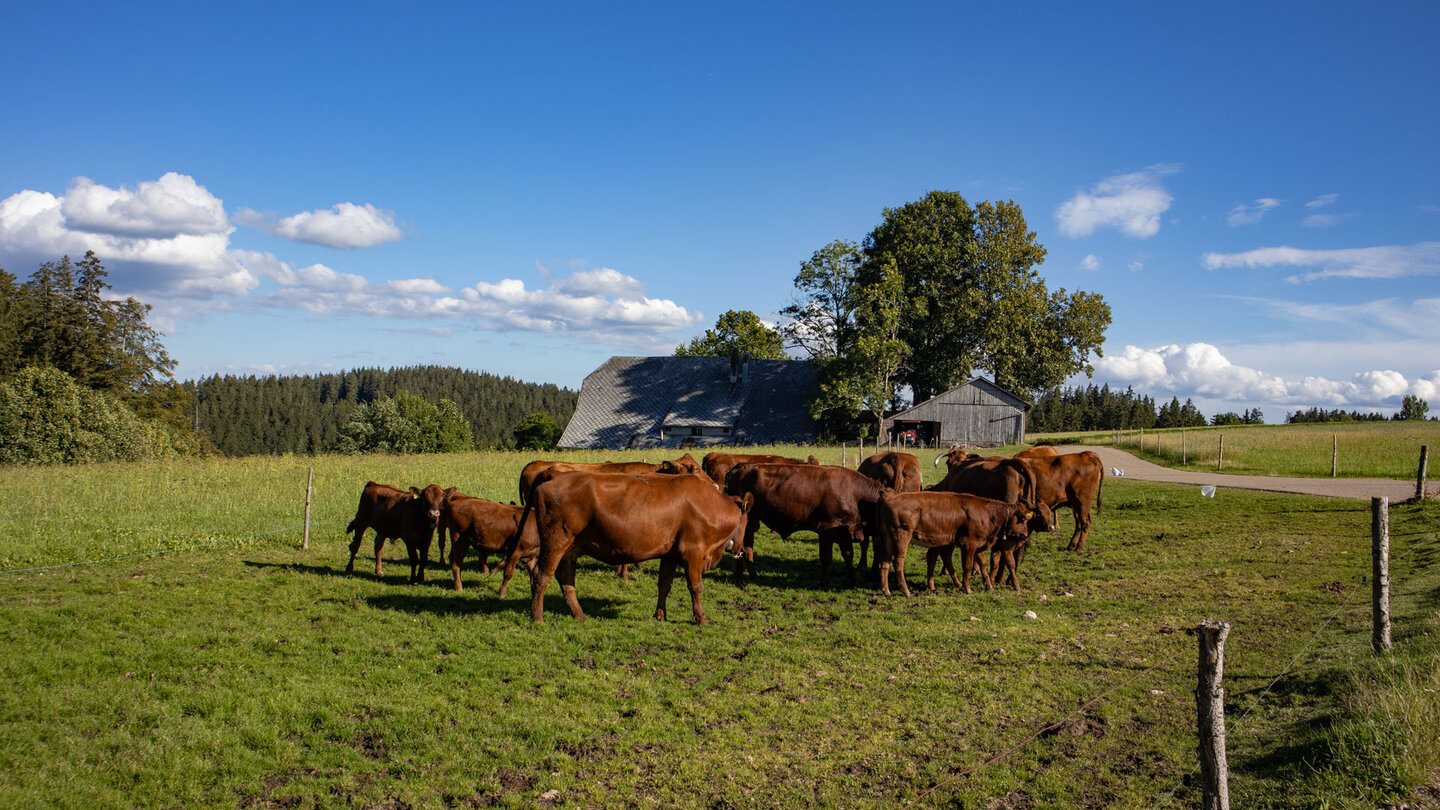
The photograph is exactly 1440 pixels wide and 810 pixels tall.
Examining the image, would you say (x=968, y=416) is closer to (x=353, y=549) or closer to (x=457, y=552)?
(x=457, y=552)

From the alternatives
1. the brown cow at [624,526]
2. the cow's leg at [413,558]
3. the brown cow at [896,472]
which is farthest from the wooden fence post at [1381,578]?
the cow's leg at [413,558]

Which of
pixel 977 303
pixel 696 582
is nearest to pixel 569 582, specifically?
pixel 696 582

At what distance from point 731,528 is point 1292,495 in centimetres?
1942

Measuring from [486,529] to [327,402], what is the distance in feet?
463

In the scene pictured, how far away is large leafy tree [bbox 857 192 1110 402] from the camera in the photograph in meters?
49.5

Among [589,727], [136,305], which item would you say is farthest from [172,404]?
[589,727]

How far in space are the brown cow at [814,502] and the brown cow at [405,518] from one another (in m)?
4.79

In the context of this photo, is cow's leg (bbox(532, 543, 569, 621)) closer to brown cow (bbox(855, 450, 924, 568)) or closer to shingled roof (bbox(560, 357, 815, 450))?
brown cow (bbox(855, 450, 924, 568))

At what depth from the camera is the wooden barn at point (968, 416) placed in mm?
49438

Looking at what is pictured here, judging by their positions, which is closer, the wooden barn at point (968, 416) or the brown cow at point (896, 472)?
the brown cow at point (896, 472)

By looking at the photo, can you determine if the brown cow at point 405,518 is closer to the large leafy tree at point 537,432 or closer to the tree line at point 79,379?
the tree line at point 79,379

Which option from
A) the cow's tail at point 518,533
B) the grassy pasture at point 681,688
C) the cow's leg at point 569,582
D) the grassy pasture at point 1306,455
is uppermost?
the grassy pasture at point 1306,455

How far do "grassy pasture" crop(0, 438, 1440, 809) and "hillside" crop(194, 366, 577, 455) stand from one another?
83.9 m

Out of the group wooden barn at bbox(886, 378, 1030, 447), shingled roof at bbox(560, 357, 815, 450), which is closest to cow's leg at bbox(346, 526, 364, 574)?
shingled roof at bbox(560, 357, 815, 450)
